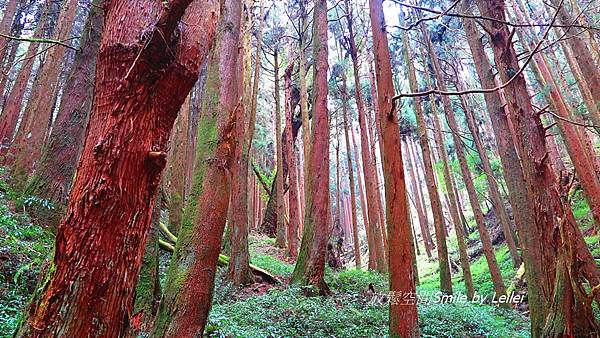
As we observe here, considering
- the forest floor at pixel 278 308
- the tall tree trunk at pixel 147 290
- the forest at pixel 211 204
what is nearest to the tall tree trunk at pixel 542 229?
the forest at pixel 211 204

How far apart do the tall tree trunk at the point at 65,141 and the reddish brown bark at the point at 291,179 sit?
8405 mm

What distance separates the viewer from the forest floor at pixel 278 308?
15.4ft

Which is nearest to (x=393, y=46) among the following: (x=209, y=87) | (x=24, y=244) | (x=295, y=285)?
(x=295, y=285)

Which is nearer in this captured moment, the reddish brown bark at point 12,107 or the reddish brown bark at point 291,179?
the reddish brown bark at point 12,107

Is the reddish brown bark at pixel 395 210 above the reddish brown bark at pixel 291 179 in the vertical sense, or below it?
below

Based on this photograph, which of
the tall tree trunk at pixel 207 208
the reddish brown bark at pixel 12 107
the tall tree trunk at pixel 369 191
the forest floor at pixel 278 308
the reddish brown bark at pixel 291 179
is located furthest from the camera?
the reddish brown bark at pixel 291 179

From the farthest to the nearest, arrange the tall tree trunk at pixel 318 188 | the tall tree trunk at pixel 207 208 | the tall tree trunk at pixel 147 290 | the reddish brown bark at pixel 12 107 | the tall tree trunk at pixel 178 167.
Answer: the reddish brown bark at pixel 12 107, the tall tree trunk at pixel 318 188, the tall tree trunk at pixel 178 167, the tall tree trunk at pixel 147 290, the tall tree trunk at pixel 207 208

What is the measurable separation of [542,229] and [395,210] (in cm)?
165

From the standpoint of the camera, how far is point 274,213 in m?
18.7

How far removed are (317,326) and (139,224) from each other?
4.31 metres

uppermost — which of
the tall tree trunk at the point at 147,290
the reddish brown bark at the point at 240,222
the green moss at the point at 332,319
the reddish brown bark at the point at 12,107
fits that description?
the reddish brown bark at the point at 12,107

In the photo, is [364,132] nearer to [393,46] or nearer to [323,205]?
[393,46]

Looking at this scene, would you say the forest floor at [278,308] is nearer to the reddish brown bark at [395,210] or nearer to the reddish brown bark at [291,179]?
the reddish brown bark at [395,210]

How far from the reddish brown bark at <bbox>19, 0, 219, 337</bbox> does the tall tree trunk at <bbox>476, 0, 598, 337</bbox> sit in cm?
293
